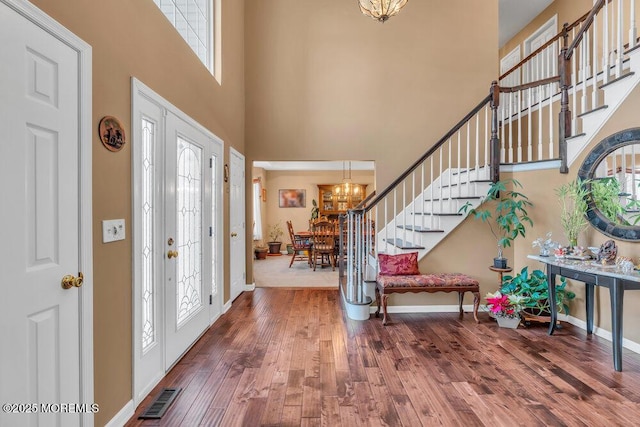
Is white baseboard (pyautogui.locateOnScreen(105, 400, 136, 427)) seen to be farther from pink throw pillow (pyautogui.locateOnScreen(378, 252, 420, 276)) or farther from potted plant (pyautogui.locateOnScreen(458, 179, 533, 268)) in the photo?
potted plant (pyautogui.locateOnScreen(458, 179, 533, 268))

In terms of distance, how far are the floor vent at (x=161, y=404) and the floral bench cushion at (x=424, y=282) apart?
2191 mm

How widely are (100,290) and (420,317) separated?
3237 millimetres

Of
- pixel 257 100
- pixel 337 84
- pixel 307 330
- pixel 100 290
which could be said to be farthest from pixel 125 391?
pixel 337 84

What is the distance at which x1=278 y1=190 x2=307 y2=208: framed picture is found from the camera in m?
9.76

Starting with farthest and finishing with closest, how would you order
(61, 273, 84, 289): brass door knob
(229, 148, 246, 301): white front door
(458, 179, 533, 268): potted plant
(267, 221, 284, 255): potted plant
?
(267, 221, 284, 255): potted plant → (229, 148, 246, 301): white front door → (458, 179, 533, 268): potted plant → (61, 273, 84, 289): brass door knob

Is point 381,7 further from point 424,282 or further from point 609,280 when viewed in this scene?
point 609,280

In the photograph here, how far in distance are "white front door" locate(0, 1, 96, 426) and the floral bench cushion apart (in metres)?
2.69

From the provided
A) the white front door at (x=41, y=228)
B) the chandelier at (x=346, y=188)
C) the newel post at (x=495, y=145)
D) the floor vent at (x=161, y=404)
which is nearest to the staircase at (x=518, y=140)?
the newel post at (x=495, y=145)

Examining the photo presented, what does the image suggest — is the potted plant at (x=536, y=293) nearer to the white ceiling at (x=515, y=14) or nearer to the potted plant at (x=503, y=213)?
the potted plant at (x=503, y=213)

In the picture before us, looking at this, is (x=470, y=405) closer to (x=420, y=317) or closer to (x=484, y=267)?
(x=420, y=317)

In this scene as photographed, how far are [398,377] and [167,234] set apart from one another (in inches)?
81.3

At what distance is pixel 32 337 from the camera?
1.31m

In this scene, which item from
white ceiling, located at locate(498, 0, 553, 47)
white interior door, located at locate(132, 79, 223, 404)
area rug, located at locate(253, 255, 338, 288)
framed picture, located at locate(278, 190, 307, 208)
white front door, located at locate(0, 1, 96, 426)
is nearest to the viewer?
white front door, located at locate(0, 1, 96, 426)

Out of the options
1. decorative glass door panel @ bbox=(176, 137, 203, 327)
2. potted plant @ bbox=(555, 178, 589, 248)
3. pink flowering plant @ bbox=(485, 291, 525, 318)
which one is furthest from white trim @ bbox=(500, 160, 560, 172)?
decorative glass door panel @ bbox=(176, 137, 203, 327)
